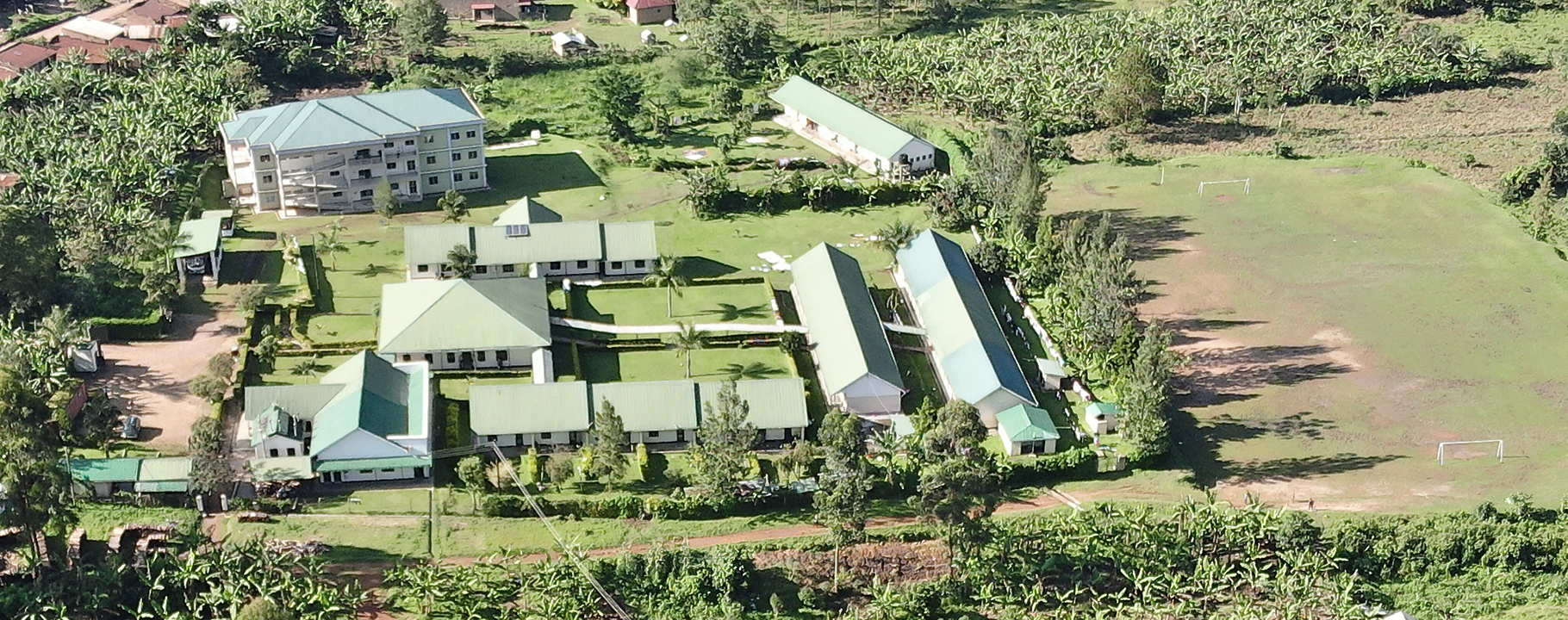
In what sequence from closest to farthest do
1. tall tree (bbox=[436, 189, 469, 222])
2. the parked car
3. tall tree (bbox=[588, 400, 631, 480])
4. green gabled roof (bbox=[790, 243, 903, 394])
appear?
tall tree (bbox=[588, 400, 631, 480]) → the parked car → green gabled roof (bbox=[790, 243, 903, 394]) → tall tree (bbox=[436, 189, 469, 222])

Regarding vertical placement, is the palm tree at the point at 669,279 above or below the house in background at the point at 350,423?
above

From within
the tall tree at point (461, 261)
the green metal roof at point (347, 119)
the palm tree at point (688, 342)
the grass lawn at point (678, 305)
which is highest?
the green metal roof at point (347, 119)

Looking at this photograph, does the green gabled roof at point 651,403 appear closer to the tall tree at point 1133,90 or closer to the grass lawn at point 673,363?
the grass lawn at point 673,363

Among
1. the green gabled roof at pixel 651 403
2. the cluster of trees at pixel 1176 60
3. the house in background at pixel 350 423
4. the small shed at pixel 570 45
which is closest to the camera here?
the house in background at pixel 350 423

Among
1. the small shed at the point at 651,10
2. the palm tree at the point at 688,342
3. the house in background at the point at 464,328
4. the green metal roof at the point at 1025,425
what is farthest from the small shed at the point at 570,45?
the green metal roof at the point at 1025,425

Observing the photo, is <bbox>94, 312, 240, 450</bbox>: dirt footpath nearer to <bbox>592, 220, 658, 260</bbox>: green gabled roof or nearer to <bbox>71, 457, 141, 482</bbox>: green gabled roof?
<bbox>71, 457, 141, 482</bbox>: green gabled roof

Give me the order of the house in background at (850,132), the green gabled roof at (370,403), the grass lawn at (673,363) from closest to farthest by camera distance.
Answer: the green gabled roof at (370,403), the grass lawn at (673,363), the house in background at (850,132)

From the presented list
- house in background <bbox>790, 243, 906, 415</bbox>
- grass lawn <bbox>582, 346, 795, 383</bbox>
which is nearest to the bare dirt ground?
house in background <bbox>790, 243, 906, 415</bbox>

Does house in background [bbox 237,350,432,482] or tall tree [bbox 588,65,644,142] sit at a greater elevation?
tall tree [bbox 588,65,644,142]
